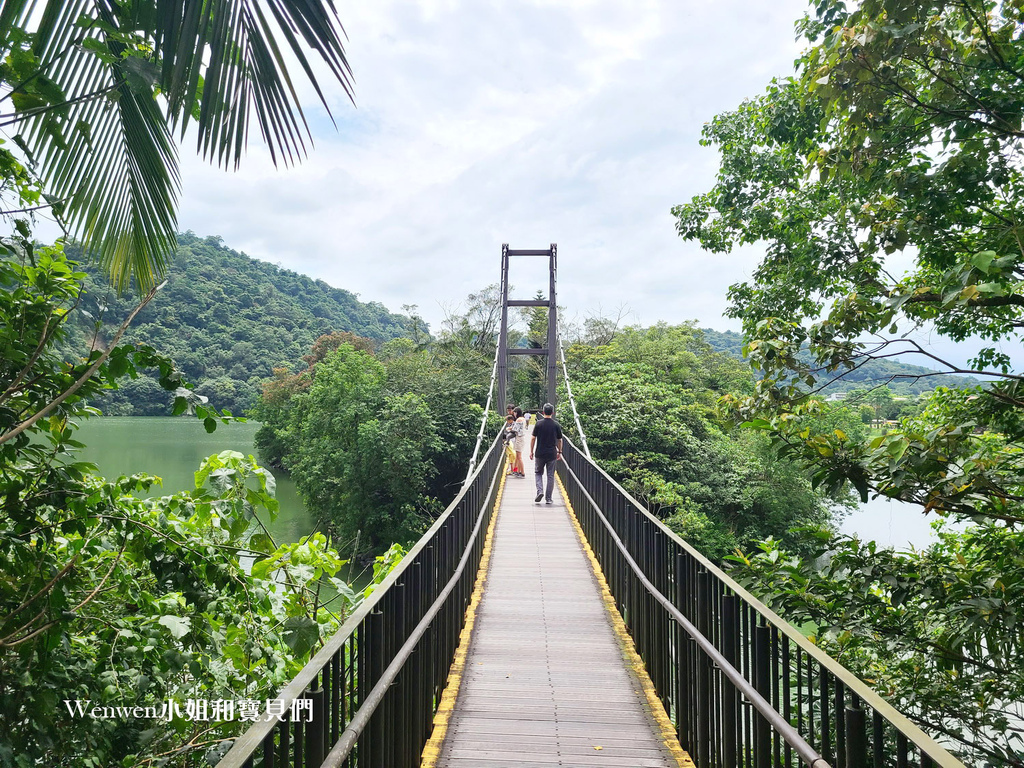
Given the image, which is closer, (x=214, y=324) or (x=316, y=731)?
A: (x=316, y=731)

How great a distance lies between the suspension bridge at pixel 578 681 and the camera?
5.78 feet

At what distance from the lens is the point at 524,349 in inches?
1030

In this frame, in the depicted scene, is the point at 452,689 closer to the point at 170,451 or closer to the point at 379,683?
the point at 379,683

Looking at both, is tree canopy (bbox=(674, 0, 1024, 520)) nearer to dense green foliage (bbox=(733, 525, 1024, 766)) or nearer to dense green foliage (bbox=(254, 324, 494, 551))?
dense green foliage (bbox=(733, 525, 1024, 766))

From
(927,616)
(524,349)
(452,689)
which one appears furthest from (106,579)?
(524,349)

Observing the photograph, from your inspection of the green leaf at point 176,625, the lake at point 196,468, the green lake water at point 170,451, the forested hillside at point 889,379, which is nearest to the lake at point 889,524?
the lake at point 196,468

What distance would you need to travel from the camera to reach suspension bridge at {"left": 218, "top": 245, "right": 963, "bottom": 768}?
69.3 inches

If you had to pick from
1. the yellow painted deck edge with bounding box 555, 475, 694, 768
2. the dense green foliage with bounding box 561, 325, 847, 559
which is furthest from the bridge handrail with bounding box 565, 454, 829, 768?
the dense green foliage with bounding box 561, 325, 847, 559

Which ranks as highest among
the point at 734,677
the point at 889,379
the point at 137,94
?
the point at 137,94

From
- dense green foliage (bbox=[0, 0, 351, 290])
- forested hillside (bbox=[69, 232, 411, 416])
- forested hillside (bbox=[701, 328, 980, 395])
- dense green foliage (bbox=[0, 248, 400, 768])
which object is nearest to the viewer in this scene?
dense green foliage (bbox=[0, 0, 351, 290])

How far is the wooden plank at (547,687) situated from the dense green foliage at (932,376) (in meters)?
1.12

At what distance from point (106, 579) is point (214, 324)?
29.6 meters

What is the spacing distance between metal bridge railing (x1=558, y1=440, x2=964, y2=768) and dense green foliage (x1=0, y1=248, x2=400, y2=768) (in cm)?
165

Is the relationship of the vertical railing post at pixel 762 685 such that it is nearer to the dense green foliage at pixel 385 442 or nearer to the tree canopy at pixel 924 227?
the tree canopy at pixel 924 227
